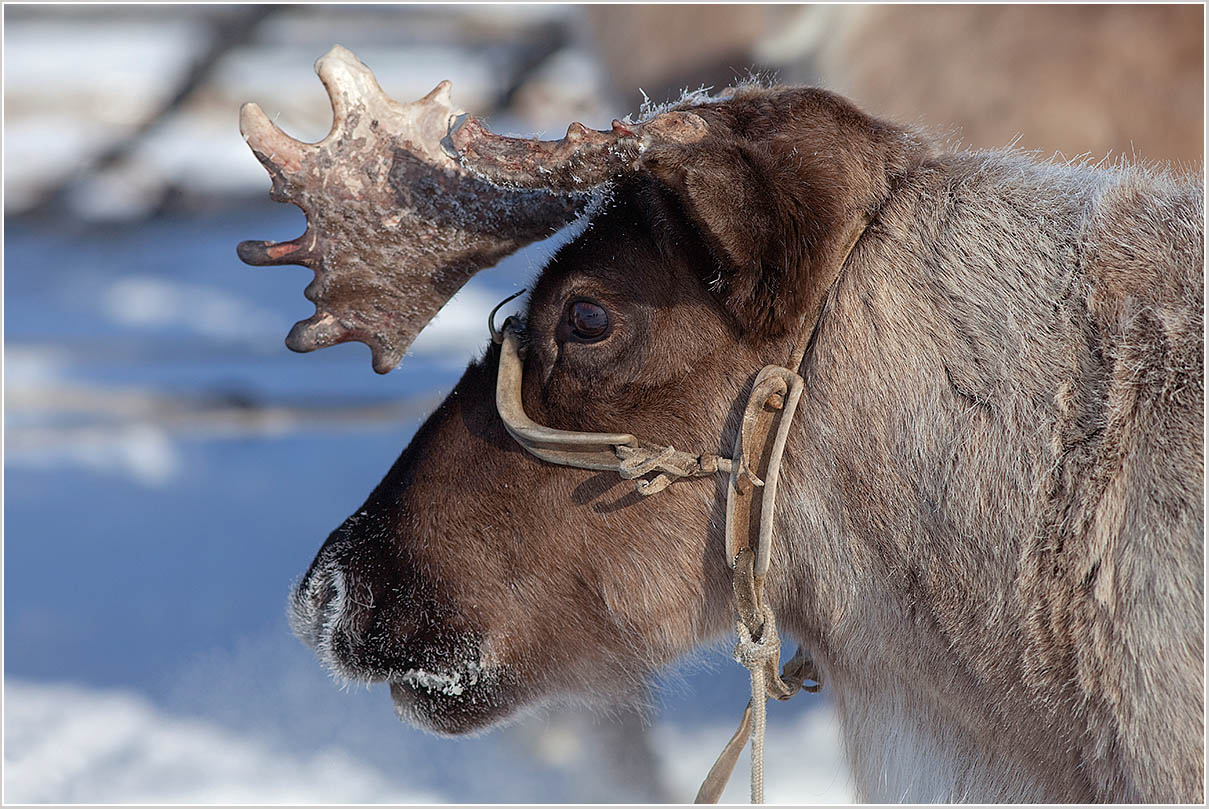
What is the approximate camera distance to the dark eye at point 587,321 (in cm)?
151

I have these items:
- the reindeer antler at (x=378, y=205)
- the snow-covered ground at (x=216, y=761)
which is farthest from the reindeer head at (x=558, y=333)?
the snow-covered ground at (x=216, y=761)

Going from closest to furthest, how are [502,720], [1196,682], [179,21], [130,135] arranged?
1. [1196,682]
2. [502,720]
3. [179,21]
4. [130,135]

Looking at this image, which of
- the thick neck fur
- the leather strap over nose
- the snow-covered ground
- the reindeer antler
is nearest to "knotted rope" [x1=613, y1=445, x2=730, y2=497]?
the leather strap over nose

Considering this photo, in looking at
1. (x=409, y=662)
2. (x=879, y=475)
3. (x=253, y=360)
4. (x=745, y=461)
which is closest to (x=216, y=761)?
(x=409, y=662)

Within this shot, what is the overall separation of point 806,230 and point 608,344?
0.32 m

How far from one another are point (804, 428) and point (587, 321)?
0.34 m

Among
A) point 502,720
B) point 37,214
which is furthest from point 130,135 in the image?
point 502,720

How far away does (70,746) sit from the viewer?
3.19 m

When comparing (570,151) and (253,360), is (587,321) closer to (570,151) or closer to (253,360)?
(570,151)

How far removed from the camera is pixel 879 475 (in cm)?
140

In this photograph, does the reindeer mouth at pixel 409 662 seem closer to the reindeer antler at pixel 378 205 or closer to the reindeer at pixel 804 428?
the reindeer at pixel 804 428

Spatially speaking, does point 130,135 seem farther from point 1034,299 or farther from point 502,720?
point 1034,299

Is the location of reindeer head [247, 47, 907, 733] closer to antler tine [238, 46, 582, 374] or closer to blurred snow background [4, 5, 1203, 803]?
antler tine [238, 46, 582, 374]

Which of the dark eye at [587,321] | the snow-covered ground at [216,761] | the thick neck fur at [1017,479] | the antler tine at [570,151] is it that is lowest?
the snow-covered ground at [216,761]
